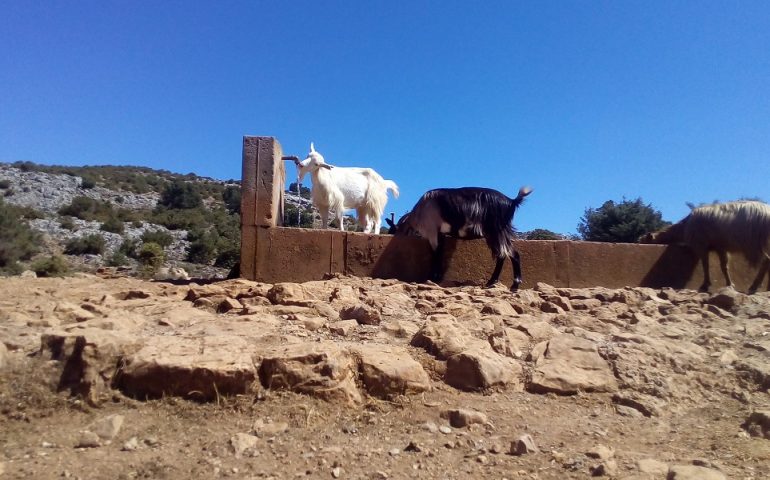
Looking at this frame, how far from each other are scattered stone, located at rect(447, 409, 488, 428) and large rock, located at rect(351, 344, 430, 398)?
374mm

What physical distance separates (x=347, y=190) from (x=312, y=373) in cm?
623

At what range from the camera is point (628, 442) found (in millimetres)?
3350

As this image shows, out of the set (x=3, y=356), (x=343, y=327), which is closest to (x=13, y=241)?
(x=3, y=356)

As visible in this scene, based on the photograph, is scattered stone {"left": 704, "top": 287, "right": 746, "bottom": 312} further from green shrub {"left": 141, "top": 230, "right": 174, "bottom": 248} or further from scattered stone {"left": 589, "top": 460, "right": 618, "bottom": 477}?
green shrub {"left": 141, "top": 230, "right": 174, "bottom": 248}

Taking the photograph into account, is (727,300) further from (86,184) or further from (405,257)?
(86,184)

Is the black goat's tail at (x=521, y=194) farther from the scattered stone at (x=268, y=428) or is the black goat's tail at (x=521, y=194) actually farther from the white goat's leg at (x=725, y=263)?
the scattered stone at (x=268, y=428)

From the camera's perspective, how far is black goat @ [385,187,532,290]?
24.6 feet

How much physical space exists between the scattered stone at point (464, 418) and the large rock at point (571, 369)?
2.42 ft

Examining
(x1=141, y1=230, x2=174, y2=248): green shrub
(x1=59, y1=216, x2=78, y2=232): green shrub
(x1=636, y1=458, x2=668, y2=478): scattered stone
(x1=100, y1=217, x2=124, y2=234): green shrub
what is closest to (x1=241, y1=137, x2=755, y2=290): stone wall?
(x1=636, y1=458, x2=668, y2=478): scattered stone

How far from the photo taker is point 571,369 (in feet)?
13.9

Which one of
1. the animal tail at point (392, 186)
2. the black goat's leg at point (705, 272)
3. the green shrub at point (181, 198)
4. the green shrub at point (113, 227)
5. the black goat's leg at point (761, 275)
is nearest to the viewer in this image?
the black goat's leg at point (761, 275)

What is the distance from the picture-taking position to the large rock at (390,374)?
3689mm

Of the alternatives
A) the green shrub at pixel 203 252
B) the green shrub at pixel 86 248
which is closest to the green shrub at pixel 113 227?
the green shrub at pixel 86 248

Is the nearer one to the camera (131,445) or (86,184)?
(131,445)
